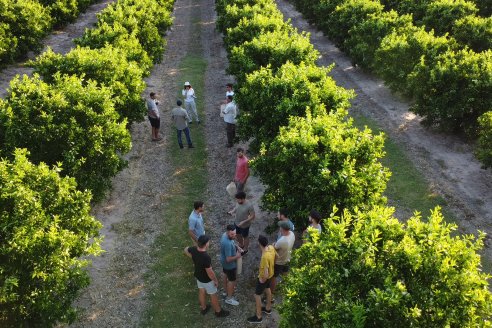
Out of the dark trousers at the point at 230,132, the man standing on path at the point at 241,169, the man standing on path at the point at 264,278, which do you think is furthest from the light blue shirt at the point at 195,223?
the dark trousers at the point at 230,132

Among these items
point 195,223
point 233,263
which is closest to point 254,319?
point 233,263

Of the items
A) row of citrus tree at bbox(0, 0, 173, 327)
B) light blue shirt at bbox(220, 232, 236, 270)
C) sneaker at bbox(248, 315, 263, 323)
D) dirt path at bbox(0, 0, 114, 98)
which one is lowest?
dirt path at bbox(0, 0, 114, 98)

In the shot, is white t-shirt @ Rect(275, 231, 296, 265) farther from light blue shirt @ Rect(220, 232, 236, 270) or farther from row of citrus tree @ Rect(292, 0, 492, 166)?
row of citrus tree @ Rect(292, 0, 492, 166)

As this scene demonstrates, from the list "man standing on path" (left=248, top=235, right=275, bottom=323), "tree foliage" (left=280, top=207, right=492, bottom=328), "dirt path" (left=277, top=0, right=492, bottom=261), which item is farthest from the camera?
"dirt path" (left=277, top=0, right=492, bottom=261)

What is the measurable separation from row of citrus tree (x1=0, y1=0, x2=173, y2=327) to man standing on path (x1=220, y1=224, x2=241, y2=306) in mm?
3036

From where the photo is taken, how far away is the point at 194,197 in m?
15.4

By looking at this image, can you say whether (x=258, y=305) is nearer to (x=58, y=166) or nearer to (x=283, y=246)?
(x=283, y=246)

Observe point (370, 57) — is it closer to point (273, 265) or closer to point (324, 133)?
point (324, 133)

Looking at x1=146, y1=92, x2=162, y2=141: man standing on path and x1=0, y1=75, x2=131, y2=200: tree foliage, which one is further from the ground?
x1=0, y1=75, x2=131, y2=200: tree foliage

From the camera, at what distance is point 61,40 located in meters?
A: 30.2

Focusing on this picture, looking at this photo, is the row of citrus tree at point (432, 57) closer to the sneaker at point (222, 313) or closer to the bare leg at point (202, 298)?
the sneaker at point (222, 313)

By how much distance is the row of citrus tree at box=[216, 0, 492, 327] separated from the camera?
653 cm

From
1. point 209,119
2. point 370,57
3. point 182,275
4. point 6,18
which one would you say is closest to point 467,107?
point 370,57

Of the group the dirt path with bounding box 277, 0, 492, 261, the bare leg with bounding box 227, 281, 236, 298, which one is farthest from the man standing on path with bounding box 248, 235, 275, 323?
the dirt path with bounding box 277, 0, 492, 261
